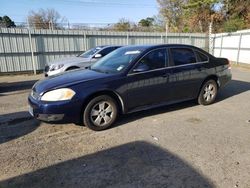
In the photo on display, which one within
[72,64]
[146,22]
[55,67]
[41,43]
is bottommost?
[55,67]

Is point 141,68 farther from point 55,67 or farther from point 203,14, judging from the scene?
point 203,14

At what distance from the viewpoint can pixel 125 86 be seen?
482cm

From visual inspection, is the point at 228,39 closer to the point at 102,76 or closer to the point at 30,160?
the point at 102,76

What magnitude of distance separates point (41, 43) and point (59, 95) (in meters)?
10.5

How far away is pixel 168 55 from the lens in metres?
5.47

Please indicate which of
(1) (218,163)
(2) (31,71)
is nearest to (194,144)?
(1) (218,163)

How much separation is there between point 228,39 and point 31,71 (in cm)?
1346

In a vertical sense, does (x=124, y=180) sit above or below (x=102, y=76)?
below

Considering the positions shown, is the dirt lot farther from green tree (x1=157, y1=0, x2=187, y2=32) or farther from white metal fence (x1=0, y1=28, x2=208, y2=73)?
green tree (x1=157, y1=0, x2=187, y2=32)

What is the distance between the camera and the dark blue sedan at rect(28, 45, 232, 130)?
14.4 ft

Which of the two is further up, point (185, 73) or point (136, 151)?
point (185, 73)

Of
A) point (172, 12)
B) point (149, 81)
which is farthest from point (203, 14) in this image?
point (149, 81)

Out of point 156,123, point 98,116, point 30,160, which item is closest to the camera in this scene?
point 30,160

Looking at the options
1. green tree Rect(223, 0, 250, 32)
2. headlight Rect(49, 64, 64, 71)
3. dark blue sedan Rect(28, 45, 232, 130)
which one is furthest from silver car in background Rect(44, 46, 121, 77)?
green tree Rect(223, 0, 250, 32)
